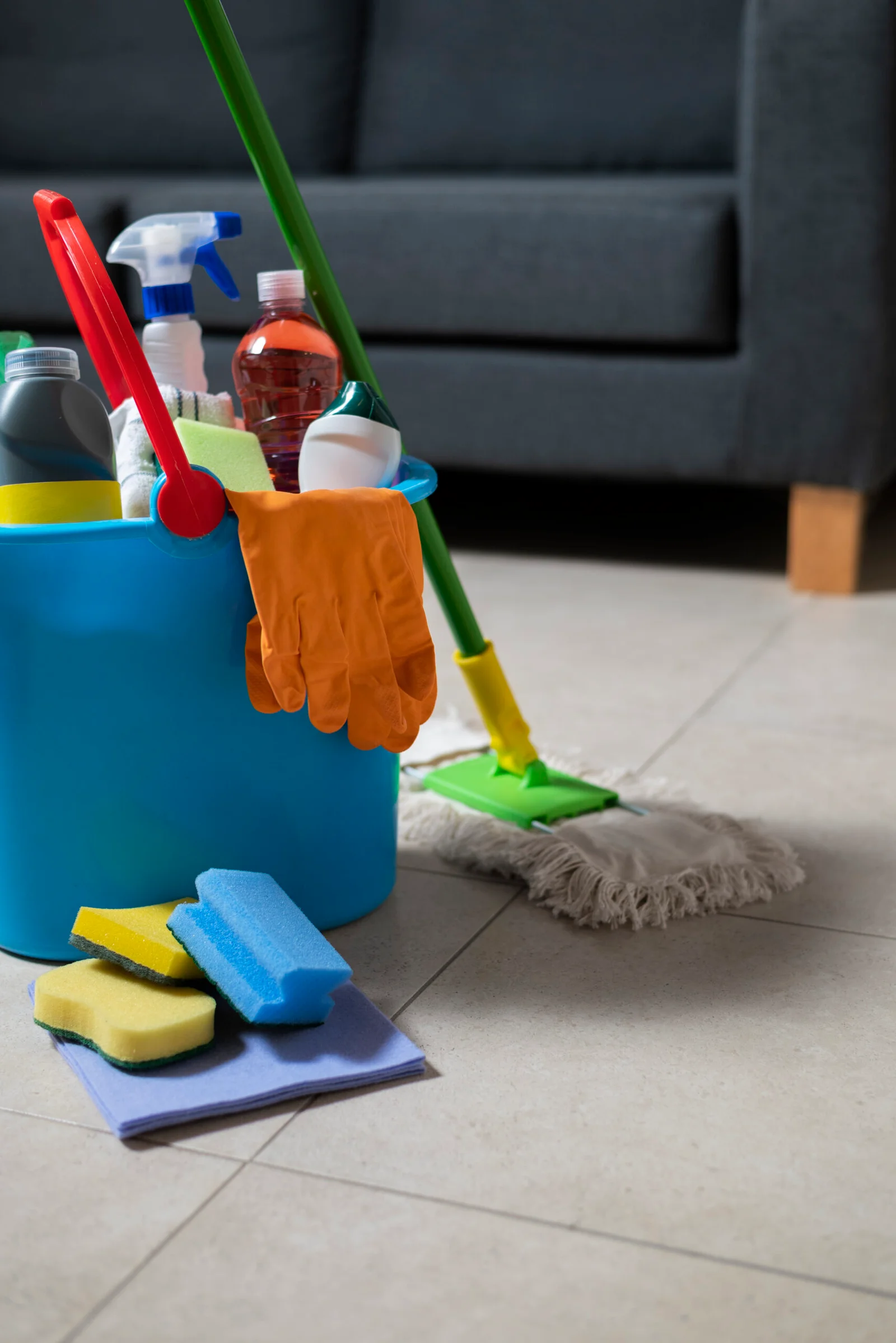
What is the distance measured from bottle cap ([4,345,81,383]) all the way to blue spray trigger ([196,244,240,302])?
7.9 inches

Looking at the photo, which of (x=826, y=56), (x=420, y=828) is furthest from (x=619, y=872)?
(x=826, y=56)

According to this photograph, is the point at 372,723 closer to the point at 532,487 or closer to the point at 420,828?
the point at 420,828

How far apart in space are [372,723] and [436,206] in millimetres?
1182

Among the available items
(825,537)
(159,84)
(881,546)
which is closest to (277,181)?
(825,537)

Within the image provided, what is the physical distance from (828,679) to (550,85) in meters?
1.29

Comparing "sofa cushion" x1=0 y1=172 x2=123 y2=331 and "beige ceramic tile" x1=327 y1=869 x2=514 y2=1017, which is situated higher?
"sofa cushion" x1=0 y1=172 x2=123 y2=331

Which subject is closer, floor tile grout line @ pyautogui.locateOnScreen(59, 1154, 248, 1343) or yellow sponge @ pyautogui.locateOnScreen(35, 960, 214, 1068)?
floor tile grout line @ pyautogui.locateOnScreen(59, 1154, 248, 1343)

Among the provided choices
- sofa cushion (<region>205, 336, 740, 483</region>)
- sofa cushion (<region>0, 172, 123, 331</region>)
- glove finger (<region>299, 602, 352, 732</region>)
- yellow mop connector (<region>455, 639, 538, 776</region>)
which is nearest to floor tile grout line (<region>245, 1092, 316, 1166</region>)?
glove finger (<region>299, 602, 352, 732</region>)

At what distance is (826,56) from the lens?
1653 millimetres

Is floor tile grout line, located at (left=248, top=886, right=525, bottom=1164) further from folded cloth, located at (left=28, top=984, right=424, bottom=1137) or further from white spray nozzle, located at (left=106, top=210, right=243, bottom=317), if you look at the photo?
white spray nozzle, located at (left=106, top=210, right=243, bottom=317)

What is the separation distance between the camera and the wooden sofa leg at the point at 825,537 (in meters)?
1.83

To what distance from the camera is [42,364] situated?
2.78 ft

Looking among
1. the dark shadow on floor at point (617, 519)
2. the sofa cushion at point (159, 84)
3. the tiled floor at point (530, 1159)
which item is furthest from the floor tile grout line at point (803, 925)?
the sofa cushion at point (159, 84)

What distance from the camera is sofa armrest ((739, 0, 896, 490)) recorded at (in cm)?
166
